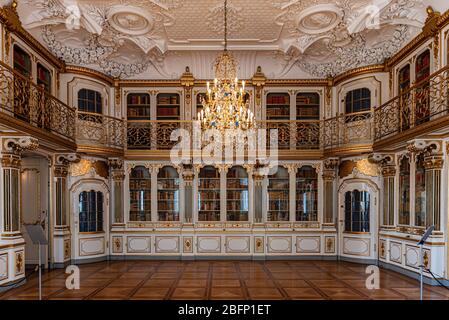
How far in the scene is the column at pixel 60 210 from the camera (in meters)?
8.31

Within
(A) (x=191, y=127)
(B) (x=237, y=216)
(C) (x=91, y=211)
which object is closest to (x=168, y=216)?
(B) (x=237, y=216)

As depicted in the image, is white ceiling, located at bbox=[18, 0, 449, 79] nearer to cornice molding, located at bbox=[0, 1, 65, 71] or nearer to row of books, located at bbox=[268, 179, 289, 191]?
cornice molding, located at bbox=[0, 1, 65, 71]

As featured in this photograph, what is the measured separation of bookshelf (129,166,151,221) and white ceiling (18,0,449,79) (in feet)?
9.37

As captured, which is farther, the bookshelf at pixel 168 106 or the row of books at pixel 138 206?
the bookshelf at pixel 168 106

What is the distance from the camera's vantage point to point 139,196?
379 inches

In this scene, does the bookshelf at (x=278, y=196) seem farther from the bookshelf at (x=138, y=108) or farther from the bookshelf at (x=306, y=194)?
the bookshelf at (x=138, y=108)

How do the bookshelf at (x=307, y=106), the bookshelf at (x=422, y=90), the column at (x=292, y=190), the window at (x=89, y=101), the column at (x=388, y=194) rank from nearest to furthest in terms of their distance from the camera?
the bookshelf at (x=422, y=90)
the column at (x=388, y=194)
the window at (x=89, y=101)
the column at (x=292, y=190)
the bookshelf at (x=307, y=106)

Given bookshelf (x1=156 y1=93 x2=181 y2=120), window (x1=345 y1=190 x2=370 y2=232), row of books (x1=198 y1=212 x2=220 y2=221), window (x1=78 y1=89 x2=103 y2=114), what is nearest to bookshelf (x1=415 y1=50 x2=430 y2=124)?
window (x1=345 y1=190 x2=370 y2=232)

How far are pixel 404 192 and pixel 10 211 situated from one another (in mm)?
8096

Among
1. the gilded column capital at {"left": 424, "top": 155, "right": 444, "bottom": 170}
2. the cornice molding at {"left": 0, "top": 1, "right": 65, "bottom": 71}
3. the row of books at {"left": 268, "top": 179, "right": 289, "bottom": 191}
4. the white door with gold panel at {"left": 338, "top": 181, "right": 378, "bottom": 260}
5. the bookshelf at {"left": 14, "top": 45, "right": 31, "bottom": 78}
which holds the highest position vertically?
the cornice molding at {"left": 0, "top": 1, "right": 65, "bottom": 71}

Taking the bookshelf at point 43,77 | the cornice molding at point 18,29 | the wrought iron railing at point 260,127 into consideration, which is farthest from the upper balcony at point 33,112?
the wrought iron railing at point 260,127

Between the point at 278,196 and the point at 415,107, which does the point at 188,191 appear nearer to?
the point at 278,196

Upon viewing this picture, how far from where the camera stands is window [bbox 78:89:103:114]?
30.0ft

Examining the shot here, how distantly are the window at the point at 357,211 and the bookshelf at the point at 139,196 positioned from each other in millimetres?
5245
